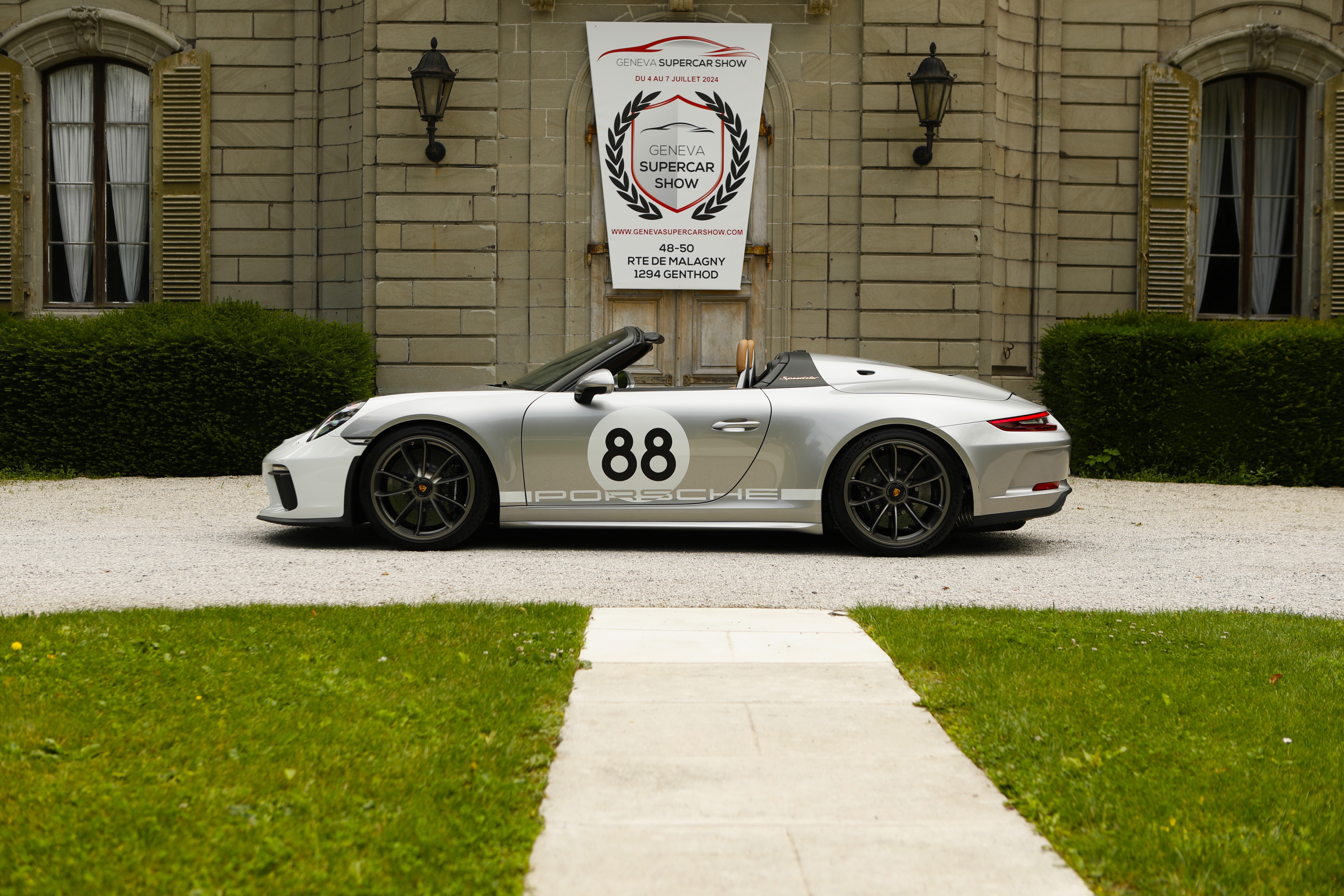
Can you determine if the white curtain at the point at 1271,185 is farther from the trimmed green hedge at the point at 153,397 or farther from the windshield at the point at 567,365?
the trimmed green hedge at the point at 153,397

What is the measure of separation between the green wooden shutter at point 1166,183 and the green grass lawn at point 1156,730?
30.7 ft

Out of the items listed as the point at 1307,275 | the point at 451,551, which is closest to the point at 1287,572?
the point at 451,551

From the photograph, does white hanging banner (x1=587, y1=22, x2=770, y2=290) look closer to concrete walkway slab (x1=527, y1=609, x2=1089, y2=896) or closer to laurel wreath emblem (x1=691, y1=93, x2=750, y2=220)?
laurel wreath emblem (x1=691, y1=93, x2=750, y2=220)

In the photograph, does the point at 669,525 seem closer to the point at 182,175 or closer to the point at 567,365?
the point at 567,365

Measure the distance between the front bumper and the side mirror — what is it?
125 cm

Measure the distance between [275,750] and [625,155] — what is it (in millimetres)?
9944

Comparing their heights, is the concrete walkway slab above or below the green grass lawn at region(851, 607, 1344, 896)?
below

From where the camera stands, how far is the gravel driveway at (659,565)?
554 centimetres

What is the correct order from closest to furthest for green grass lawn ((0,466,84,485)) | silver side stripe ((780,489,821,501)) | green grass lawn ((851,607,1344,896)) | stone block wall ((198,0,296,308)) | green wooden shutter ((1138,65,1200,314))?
1. green grass lawn ((851,607,1344,896))
2. silver side stripe ((780,489,821,501))
3. green grass lawn ((0,466,84,485))
4. green wooden shutter ((1138,65,1200,314))
5. stone block wall ((198,0,296,308))

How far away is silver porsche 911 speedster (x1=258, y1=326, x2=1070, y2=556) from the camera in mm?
6809

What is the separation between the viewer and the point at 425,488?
6871 mm

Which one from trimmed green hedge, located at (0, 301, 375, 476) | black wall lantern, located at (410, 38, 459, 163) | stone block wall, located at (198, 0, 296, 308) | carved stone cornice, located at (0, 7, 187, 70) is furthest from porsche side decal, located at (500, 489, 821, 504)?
carved stone cornice, located at (0, 7, 187, 70)

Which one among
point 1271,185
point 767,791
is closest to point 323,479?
point 767,791

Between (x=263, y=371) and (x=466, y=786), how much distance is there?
8462 mm
